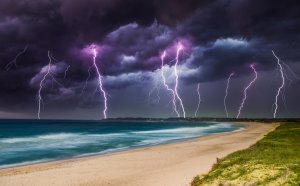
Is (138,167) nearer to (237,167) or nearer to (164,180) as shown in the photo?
(164,180)

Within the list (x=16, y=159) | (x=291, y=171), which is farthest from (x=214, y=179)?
(x=16, y=159)

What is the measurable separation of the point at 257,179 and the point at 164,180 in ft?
16.4

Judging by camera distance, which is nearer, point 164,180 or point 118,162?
point 164,180

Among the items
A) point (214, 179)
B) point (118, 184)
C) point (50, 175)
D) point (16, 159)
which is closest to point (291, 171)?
point (214, 179)

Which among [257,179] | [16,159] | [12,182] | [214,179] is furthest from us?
[16,159]

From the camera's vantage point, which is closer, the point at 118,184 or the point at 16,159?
the point at 118,184

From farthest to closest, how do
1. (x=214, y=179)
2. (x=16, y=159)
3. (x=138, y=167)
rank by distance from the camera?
1. (x=16, y=159)
2. (x=138, y=167)
3. (x=214, y=179)

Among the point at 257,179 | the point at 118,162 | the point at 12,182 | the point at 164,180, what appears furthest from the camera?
the point at 118,162

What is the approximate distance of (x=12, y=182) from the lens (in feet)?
52.7

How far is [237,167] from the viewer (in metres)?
13.3

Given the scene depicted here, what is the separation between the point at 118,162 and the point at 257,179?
13.2 meters

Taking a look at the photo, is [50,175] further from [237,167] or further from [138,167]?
[237,167]

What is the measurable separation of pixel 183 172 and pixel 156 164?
4523mm

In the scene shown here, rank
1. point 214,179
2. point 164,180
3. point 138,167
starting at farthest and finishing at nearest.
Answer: point 138,167 → point 164,180 → point 214,179
